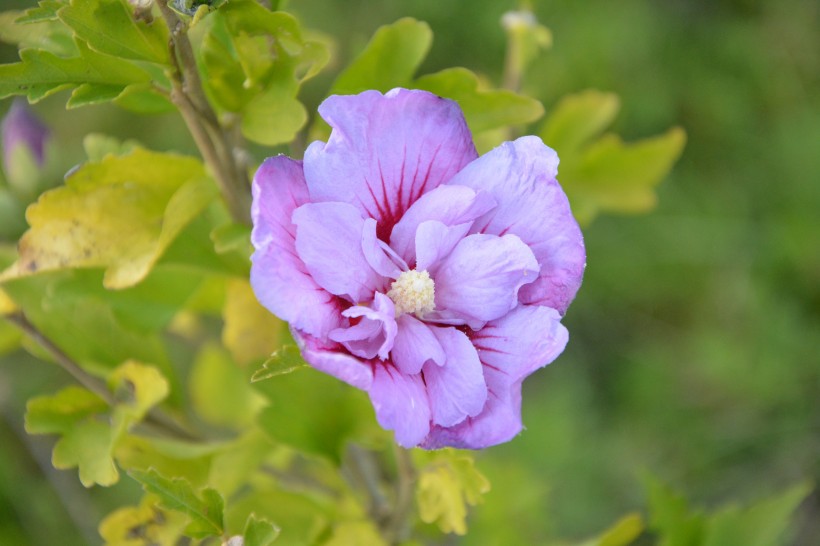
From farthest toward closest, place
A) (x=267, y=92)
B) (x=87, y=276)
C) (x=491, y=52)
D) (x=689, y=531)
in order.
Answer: (x=491, y=52)
(x=689, y=531)
(x=87, y=276)
(x=267, y=92)

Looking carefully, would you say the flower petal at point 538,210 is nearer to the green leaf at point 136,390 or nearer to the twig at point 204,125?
the twig at point 204,125

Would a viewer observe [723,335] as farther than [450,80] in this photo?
Yes

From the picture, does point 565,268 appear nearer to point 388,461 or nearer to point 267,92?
point 267,92

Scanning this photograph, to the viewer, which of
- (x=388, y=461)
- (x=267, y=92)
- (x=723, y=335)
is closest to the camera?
(x=267, y=92)

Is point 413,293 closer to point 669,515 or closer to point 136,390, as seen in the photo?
point 136,390

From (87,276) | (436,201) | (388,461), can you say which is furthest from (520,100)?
(388,461)

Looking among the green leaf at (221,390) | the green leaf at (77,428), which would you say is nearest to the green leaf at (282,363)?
the green leaf at (77,428)

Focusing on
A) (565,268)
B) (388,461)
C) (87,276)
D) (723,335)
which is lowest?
(723,335)
